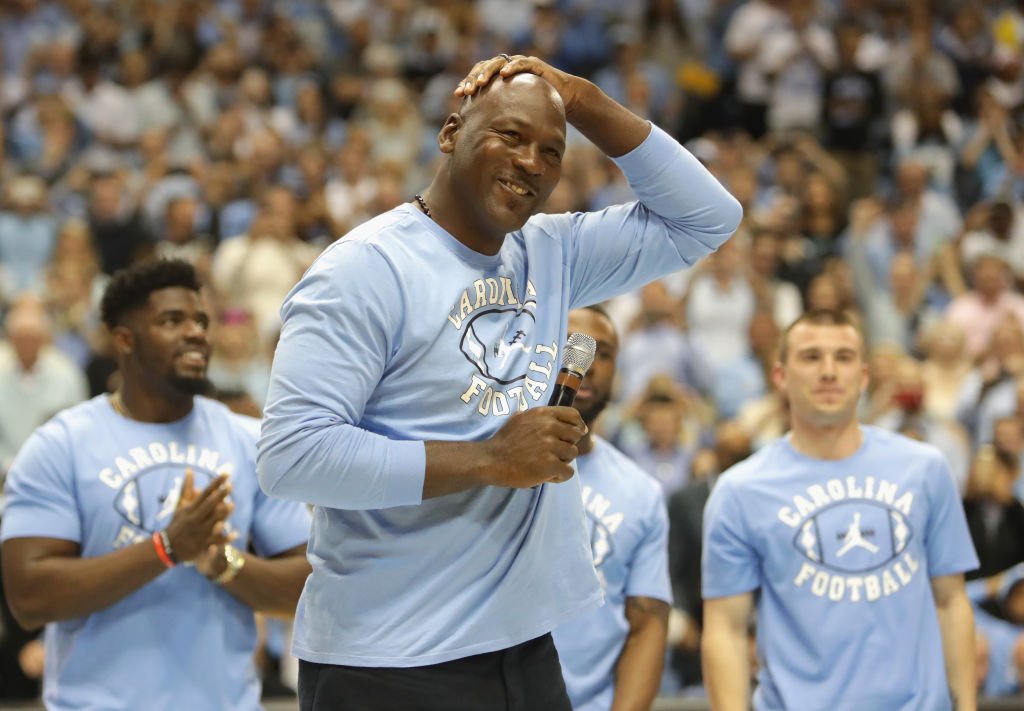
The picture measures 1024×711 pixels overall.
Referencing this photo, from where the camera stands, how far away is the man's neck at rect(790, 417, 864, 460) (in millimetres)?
4570

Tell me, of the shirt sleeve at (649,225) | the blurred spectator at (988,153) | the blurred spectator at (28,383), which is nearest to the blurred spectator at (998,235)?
the blurred spectator at (988,153)

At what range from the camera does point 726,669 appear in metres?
4.37

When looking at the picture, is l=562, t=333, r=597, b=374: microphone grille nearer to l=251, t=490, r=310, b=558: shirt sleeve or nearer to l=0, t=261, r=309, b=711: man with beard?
l=0, t=261, r=309, b=711: man with beard

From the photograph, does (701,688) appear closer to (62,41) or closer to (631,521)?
(631,521)

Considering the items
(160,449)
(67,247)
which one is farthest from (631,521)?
(67,247)

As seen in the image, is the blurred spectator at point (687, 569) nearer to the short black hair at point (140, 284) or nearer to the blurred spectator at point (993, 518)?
the blurred spectator at point (993, 518)

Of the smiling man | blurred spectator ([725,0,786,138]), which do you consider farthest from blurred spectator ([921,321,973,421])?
the smiling man

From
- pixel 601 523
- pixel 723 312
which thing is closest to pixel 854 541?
pixel 601 523

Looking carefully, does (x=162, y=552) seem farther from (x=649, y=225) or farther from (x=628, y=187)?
(x=628, y=187)

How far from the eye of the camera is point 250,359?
9312 millimetres

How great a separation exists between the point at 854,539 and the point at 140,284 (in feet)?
7.62

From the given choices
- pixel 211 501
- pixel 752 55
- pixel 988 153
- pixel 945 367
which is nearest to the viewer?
pixel 211 501

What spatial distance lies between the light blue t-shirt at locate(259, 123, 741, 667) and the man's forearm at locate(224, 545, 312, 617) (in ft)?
3.78

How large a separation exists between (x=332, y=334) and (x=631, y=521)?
82.1 inches
